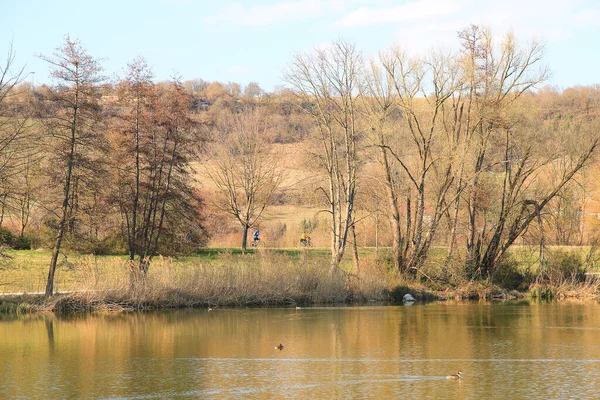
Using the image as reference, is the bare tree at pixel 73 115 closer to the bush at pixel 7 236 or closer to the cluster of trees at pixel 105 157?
the cluster of trees at pixel 105 157

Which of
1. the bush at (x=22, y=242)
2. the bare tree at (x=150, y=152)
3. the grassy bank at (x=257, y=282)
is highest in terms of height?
the bare tree at (x=150, y=152)

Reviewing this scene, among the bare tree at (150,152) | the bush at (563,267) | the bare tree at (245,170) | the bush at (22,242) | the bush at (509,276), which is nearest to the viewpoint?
the bare tree at (150,152)

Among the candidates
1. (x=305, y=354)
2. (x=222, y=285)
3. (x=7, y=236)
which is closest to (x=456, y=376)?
(x=305, y=354)

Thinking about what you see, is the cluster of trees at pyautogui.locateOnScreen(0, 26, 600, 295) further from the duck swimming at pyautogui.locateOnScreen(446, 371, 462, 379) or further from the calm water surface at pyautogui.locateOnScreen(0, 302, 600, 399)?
the duck swimming at pyautogui.locateOnScreen(446, 371, 462, 379)

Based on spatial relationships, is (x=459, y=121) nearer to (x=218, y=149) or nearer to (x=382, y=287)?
(x=382, y=287)

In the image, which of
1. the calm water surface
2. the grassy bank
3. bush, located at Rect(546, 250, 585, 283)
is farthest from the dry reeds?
bush, located at Rect(546, 250, 585, 283)

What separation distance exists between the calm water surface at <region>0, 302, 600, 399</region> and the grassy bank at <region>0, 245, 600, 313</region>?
1.67 metres

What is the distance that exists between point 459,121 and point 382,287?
8803 mm

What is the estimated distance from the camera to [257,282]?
31.4m

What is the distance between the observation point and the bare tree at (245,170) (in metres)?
59.2

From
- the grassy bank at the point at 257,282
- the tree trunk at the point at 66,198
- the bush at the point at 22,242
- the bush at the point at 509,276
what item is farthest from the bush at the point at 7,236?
the bush at the point at 509,276

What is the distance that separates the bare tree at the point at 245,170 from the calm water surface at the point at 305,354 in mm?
29672

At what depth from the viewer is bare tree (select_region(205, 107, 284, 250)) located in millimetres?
59219

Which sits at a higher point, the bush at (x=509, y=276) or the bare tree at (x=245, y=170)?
the bare tree at (x=245, y=170)
